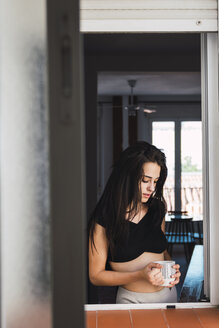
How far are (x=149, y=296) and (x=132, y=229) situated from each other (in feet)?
1.04

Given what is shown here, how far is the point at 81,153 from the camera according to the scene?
0.78 metres

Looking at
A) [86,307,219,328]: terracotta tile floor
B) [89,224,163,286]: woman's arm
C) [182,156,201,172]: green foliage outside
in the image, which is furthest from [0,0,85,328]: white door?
[182,156,201,172]: green foliage outside

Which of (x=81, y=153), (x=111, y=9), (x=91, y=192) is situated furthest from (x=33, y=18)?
(x=91, y=192)

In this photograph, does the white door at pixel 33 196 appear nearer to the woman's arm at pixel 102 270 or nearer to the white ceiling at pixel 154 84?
the woman's arm at pixel 102 270

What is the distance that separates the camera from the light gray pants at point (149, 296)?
1.91 metres

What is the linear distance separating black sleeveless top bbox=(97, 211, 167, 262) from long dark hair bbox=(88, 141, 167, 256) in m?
0.03

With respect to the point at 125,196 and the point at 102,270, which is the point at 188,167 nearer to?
the point at 125,196

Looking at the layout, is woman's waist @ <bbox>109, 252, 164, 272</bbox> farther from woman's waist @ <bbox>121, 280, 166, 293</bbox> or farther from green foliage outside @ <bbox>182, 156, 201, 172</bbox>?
green foliage outside @ <bbox>182, 156, 201, 172</bbox>

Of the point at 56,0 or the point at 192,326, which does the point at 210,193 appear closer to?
the point at 192,326

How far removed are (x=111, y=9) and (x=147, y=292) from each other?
123cm

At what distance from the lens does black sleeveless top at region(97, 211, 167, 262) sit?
1.97 meters

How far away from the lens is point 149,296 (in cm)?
191

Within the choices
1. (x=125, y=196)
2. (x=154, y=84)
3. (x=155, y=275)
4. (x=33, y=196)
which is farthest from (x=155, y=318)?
(x=154, y=84)

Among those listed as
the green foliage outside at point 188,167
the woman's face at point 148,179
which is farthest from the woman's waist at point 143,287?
the green foliage outside at point 188,167
